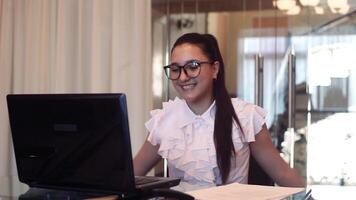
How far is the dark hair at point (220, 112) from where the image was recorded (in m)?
1.59

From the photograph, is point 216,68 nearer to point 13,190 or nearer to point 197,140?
point 197,140

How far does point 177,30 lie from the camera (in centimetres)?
364

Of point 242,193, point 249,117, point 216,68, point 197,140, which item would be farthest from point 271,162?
point 242,193

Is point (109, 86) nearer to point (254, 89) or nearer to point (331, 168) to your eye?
point (254, 89)

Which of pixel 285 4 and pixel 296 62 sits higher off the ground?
pixel 285 4

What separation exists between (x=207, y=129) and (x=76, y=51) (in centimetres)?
156

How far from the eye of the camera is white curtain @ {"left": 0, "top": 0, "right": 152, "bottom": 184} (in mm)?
2859

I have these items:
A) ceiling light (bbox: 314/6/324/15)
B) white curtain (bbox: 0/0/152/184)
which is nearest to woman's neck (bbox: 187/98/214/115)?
white curtain (bbox: 0/0/152/184)

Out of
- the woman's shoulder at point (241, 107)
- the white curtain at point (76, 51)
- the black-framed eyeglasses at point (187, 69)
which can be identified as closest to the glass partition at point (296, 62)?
the white curtain at point (76, 51)

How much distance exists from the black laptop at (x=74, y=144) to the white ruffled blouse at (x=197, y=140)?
361 mm

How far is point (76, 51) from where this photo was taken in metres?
2.97

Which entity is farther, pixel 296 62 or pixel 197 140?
pixel 296 62

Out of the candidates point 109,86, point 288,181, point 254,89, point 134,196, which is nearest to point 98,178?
point 134,196

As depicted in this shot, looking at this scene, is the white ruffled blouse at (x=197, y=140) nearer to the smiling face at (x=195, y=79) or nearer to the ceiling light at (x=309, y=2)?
the smiling face at (x=195, y=79)
